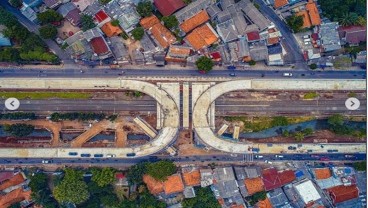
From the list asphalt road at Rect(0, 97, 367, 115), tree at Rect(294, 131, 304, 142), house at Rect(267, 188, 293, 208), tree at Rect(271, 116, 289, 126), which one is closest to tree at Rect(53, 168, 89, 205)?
asphalt road at Rect(0, 97, 367, 115)

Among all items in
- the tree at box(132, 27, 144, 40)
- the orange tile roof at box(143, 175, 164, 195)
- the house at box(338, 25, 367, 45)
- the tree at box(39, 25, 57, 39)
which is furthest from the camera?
the house at box(338, 25, 367, 45)

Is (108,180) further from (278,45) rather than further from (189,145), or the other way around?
(278,45)

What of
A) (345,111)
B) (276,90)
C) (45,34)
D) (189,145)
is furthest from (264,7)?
(45,34)

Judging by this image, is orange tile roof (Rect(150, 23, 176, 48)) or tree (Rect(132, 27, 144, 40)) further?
orange tile roof (Rect(150, 23, 176, 48))

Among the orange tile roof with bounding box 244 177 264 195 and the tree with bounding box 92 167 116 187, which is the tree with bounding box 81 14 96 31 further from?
the orange tile roof with bounding box 244 177 264 195

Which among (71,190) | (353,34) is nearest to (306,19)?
(353,34)

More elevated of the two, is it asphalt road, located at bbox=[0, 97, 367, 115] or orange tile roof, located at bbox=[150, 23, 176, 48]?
orange tile roof, located at bbox=[150, 23, 176, 48]
